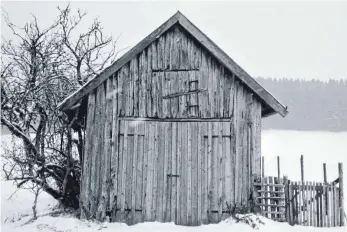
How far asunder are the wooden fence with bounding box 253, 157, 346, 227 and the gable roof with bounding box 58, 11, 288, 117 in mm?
2213

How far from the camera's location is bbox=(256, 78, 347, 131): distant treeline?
6825cm

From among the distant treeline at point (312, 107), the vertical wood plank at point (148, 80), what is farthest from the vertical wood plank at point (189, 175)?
the distant treeline at point (312, 107)

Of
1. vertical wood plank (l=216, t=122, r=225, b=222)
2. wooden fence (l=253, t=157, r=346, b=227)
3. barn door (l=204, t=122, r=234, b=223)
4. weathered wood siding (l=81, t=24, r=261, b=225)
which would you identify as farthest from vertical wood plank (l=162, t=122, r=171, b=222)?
wooden fence (l=253, t=157, r=346, b=227)

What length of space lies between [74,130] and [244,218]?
7.69m

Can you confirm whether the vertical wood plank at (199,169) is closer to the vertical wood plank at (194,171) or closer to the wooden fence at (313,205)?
the vertical wood plank at (194,171)

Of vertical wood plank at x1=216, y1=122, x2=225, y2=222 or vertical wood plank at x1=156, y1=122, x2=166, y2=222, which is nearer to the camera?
vertical wood plank at x1=216, y1=122, x2=225, y2=222

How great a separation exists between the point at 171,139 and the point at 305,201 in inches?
177

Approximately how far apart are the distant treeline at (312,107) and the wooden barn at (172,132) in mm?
55214

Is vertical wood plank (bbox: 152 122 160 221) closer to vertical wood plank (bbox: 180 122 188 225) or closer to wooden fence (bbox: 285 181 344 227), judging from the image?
vertical wood plank (bbox: 180 122 188 225)

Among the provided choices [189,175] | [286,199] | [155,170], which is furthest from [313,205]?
[155,170]

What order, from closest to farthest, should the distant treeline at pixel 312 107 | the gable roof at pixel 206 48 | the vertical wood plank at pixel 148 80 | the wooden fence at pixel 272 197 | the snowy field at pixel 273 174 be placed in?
the snowy field at pixel 273 174 → the wooden fence at pixel 272 197 → the gable roof at pixel 206 48 → the vertical wood plank at pixel 148 80 → the distant treeline at pixel 312 107

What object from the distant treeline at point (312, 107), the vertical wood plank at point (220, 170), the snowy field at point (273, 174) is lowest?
the snowy field at point (273, 174)

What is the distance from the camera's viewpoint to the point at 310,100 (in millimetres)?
75312

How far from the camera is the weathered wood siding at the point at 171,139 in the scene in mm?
10328
